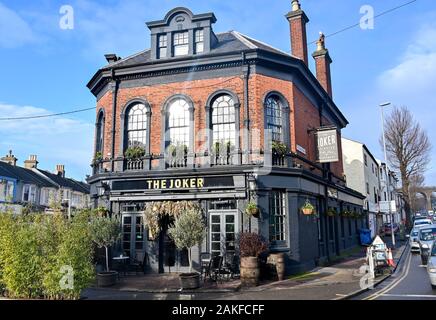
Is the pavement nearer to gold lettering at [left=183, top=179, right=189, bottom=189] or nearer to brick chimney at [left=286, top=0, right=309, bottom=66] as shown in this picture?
gold lettering at [left=183, top=179, right=189, bottom=189]

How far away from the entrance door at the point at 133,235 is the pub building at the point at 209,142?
4 centimetres

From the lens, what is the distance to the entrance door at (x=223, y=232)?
1430 cm

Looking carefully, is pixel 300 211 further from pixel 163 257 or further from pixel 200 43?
pixel 200 43

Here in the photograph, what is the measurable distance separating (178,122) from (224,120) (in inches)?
86.4

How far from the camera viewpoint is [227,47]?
1614 centimetres

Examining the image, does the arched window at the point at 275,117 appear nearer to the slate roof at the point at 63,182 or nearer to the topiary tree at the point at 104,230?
the topiary tree at the point at 104,230

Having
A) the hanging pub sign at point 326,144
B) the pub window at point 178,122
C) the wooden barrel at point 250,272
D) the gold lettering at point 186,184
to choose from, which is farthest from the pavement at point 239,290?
the pub window at point 178,122

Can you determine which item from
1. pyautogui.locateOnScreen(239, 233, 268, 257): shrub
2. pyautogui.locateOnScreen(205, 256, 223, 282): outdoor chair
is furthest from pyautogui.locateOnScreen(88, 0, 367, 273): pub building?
pyautogui.locateOnScreen(239, 233, 268, 257): shrub

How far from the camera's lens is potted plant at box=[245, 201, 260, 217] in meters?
13.6

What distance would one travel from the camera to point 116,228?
13742 mm

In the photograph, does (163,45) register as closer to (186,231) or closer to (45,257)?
(186,231)

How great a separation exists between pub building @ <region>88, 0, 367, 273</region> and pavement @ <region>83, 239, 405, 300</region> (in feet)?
5.63
